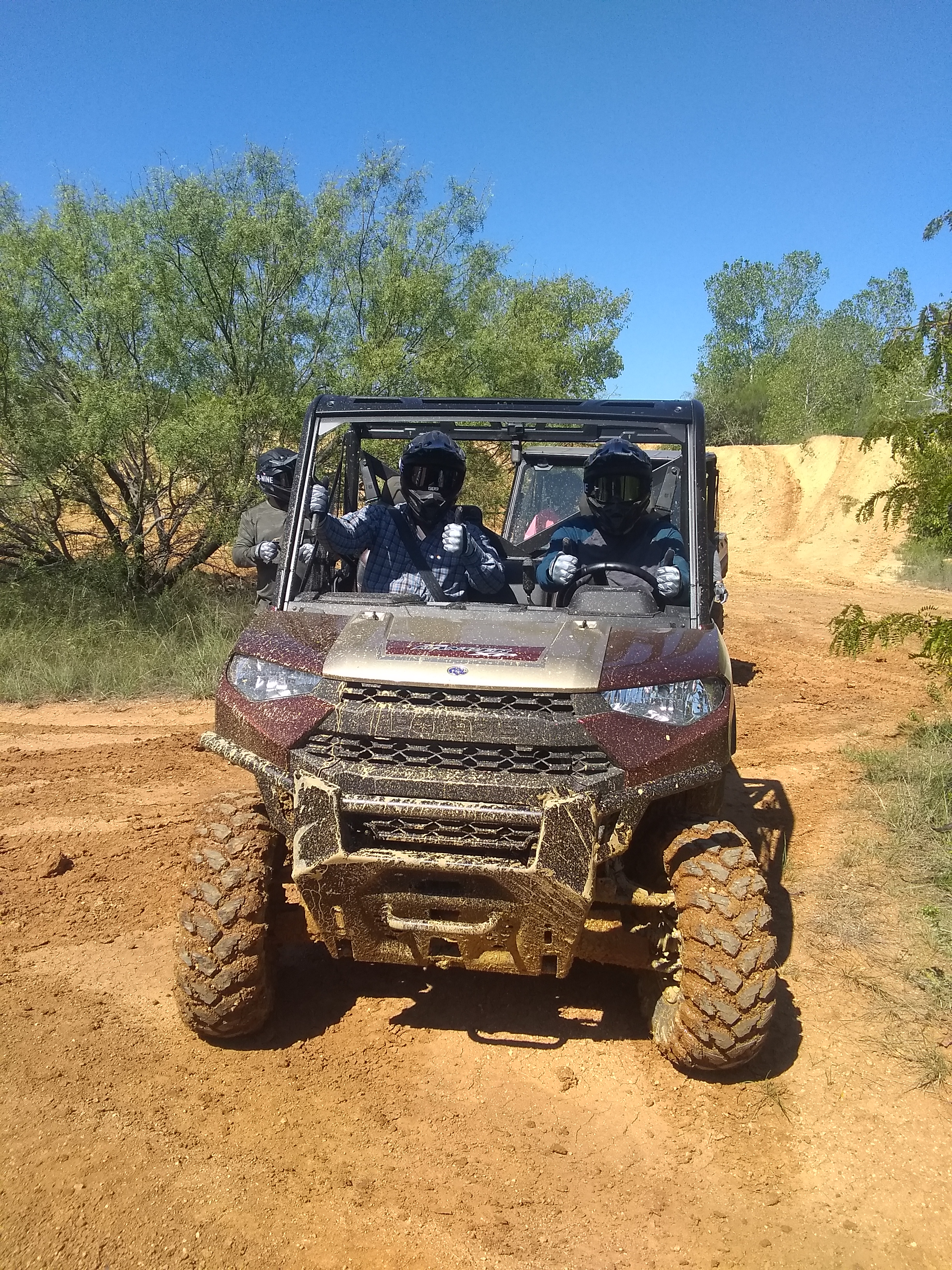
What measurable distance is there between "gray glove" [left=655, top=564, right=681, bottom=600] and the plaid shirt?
0.78m

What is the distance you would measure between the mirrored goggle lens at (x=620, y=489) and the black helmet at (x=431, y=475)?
1.97 ft

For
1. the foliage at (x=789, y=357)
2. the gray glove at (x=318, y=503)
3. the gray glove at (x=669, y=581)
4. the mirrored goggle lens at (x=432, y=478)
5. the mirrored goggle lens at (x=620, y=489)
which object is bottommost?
the gray glove at (x=669, y=581)

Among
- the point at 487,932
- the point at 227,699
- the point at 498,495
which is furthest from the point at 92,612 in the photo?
the point at 487,932

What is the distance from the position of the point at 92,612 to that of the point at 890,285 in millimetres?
48782

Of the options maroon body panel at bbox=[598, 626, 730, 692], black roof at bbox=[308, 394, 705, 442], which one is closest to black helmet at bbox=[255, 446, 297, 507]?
black roof at bbox=[308, 394, 705, 442]

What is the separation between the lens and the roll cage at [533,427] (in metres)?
3.78

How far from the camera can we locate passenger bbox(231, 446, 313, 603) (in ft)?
20.5

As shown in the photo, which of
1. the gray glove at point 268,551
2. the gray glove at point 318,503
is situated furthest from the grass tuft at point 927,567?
the gray glove at point 318,503

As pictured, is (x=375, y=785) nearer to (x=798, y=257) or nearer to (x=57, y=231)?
(x=57, y=231)

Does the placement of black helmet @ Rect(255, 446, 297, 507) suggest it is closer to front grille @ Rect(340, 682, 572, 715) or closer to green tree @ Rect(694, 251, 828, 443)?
front grille @ Rect(340, 682, 572, 715)

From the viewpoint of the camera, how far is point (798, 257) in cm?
5584

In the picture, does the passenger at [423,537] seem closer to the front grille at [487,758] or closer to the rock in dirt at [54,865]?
the front grille at [487,758]

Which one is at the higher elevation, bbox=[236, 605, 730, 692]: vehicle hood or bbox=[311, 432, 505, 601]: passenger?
bbox=[311, 432, 505, 601]: passenger

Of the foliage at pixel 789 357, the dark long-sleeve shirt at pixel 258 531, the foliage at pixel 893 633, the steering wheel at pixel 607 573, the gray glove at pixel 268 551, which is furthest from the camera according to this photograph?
the foliage at pixel 789 357
